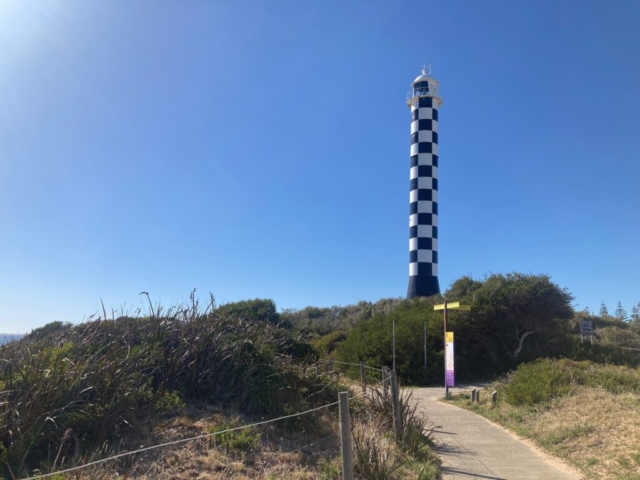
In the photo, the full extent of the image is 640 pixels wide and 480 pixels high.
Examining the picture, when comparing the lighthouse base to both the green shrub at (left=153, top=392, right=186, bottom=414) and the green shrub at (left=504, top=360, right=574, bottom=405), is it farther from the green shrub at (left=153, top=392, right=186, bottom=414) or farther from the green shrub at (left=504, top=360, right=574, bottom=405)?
the green shrub at (left=153, top=392, right=186, bottom=414)

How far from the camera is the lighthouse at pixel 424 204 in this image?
99.6 ft

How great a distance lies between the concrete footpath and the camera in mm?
6570

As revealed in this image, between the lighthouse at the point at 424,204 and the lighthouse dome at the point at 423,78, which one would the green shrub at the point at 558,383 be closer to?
the lighthouse at the point at 424,204

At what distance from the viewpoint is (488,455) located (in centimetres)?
767

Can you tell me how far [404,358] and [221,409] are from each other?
16.4 metres

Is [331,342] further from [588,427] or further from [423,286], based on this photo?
[588,427]

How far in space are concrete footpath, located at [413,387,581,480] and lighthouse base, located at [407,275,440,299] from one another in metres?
19.2

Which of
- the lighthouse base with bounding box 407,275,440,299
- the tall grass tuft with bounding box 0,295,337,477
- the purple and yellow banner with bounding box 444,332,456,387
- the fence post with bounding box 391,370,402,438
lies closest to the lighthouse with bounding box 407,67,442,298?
the lighthouse base with bounding box 407,275,440,299

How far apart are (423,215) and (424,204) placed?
2.56ft

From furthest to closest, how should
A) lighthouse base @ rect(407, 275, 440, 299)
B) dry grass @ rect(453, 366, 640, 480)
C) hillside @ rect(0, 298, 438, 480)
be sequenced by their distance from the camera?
lighthouse base @ rect(407, 275, 440, 299) < dry grass @ rect(453, 366, 640, 480) < hillside @ rect(0, 298, 438, 480)

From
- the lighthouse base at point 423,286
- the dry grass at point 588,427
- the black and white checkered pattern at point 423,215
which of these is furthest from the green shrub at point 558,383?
the black and white checkered pattern at point 423,215

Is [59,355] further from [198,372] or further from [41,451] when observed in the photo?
[198,372]

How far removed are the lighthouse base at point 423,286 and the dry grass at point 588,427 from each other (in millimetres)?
18470

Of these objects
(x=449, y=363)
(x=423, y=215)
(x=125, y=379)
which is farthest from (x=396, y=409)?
(x=423, y=215)
